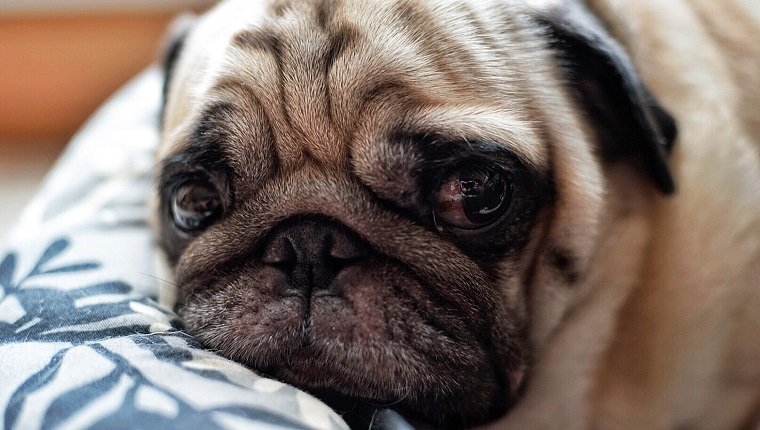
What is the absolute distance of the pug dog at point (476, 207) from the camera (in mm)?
1231

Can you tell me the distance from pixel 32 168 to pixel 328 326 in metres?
2.40

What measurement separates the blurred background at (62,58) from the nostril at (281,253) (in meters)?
2.26

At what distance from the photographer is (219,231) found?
4.46 feet

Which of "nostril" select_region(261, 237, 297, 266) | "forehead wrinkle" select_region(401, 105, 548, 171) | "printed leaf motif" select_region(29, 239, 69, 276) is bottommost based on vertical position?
"printed leaf motif" select_region(29, 239, 69, 276)

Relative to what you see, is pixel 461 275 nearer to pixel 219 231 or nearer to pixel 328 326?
pixel 328 326

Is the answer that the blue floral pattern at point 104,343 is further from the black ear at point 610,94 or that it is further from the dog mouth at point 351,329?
the black ear at point 610,94

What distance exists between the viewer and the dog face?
121 cm

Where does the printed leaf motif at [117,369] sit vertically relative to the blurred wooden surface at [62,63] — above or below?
above

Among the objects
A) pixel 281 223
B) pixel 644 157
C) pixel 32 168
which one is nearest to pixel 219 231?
pixel 281 223

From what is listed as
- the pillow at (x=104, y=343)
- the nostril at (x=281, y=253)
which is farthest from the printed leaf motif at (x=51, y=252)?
the nostril at (x=281, y=253)

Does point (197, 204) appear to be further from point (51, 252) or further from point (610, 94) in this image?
point (610, 94)

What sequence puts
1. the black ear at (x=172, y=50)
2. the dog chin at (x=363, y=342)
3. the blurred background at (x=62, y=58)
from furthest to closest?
the blurred background at (x=62, y=58)
the black ear at (x=172, y=50)
the dog chin at (x=363, y=342)

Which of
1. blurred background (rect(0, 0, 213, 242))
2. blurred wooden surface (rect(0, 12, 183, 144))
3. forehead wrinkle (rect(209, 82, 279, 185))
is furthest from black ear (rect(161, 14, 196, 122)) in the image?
blurred wooden surface (rect(0, 12, 183, 144))

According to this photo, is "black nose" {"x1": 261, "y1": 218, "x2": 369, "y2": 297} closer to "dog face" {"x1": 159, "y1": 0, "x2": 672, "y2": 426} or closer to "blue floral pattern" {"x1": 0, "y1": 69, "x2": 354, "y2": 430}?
"dog face" {"x1": 159, "y1": 0, "x2": 672, "y2": 426}
